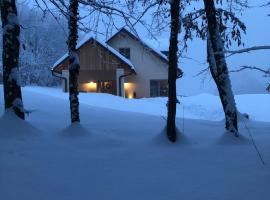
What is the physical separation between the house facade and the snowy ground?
22696 mm

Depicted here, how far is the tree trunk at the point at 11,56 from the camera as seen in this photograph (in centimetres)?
936

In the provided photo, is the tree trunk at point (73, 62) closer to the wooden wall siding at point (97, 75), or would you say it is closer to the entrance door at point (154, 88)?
the wooden wall siding at point (97, 75)

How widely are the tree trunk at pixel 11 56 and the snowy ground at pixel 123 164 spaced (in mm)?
346

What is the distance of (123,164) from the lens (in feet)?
23.8

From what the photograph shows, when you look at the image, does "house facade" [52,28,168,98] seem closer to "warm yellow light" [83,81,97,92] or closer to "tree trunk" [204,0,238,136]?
"warm yellow light" [83,81,97,92]

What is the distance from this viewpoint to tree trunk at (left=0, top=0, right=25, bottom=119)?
Answer: 9.36 m

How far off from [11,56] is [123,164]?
356cm

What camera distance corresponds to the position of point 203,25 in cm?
1430

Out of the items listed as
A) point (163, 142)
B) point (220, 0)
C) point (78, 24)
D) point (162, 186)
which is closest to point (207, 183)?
point (162, 186)

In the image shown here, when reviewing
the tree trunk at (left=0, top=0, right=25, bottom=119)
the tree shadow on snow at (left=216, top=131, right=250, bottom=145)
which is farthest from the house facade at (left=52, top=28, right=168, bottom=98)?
the tree shadow on snow at (left=216, top=131, right=250, bottom=145)

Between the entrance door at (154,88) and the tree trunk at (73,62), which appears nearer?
the tree trunk at (73,62)

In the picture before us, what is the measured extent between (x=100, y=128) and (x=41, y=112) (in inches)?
121

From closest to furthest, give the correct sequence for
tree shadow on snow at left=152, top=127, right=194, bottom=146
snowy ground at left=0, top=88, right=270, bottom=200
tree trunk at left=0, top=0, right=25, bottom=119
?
snowy ground at left=0, top=88, right=270, bottom=200 < tree shadow on snow at left=152, top=127, right=194, bottom=146 < tree trunk at left=0, top=0, right=25, bottom=119

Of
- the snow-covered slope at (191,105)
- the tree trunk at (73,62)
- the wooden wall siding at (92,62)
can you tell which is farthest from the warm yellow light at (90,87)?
the tree trunk at (73,62)
